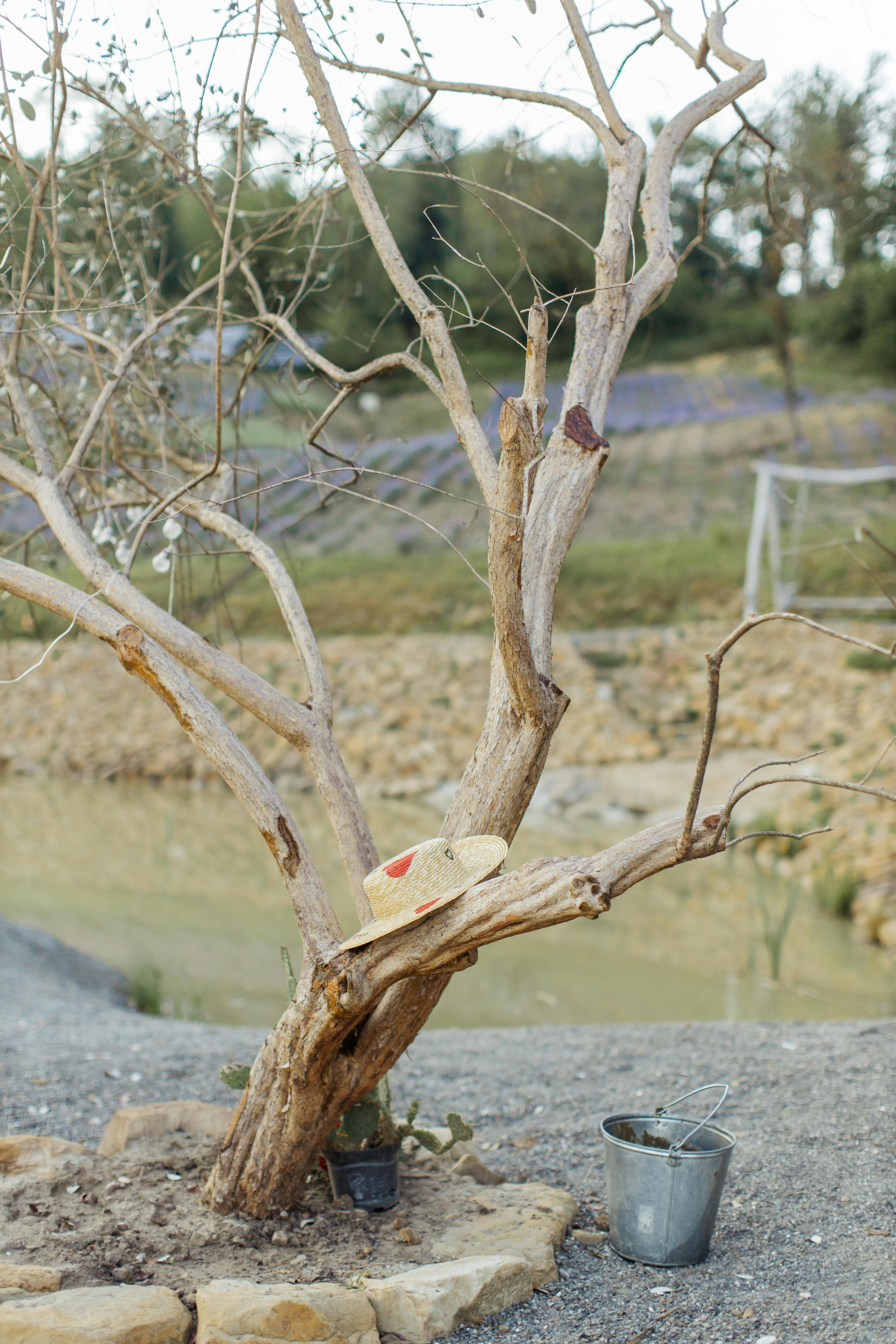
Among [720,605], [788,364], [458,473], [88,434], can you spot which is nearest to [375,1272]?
[88,434]

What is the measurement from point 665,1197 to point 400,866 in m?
0.98

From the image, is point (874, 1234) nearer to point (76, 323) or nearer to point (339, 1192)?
point (339, 1192)

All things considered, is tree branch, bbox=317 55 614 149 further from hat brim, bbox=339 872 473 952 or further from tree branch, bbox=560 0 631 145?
hat brim, bbox=339 872 473 952

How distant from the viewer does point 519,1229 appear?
7.88 ft

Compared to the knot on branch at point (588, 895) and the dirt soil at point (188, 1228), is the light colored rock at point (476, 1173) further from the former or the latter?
the knot on branch at point (588, 895)

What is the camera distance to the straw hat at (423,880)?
2.08 meters

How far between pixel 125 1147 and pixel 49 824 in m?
7.07

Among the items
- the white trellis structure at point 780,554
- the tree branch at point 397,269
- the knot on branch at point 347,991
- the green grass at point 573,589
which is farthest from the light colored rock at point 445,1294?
the green grass at point 573,589

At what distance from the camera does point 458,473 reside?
18.9 m

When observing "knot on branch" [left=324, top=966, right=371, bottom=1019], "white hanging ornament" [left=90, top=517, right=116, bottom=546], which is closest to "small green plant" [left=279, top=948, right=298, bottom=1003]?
"knot on branch" [left=324, top=966, right=371, bottom=1019]


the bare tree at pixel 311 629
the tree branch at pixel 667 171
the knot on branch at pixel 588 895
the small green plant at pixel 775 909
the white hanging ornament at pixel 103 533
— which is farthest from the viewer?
the small green plant at pixel 775 909

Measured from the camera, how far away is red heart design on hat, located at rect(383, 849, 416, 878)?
215cm

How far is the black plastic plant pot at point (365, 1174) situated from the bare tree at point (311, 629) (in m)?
0.10

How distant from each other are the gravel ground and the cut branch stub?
185 cm
